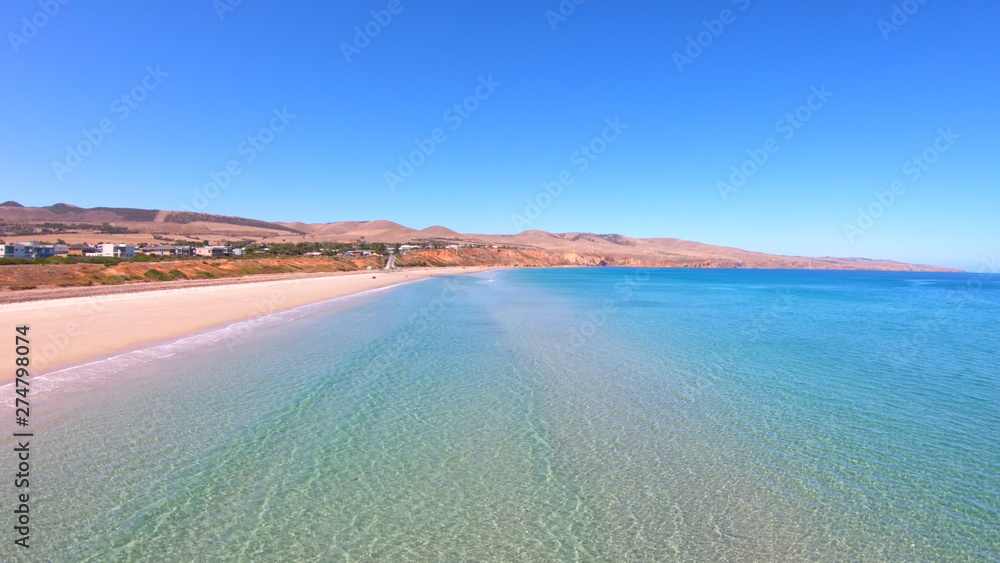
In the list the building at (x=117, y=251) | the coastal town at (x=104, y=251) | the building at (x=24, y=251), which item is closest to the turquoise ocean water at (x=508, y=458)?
the building at (x=24, y=251)

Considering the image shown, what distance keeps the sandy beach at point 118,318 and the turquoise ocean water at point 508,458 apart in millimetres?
1889

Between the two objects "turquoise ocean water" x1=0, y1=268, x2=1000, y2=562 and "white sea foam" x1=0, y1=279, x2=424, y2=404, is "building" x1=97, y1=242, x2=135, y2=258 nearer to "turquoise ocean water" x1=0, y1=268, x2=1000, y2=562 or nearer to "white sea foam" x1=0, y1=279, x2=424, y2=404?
"white sea foam" x1=0, y1=279, x2=424, y2=404

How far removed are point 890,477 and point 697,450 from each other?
2.41m

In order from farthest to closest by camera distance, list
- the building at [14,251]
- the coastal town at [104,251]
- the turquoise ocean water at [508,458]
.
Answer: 1. the coastal town at [104,251]
2. the building at [14,251]
3. the turquoise ocean water at [508,458]

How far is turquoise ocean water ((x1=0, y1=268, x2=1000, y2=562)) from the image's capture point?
16.4 ft

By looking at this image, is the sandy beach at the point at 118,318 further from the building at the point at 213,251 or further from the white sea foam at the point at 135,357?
the building at the point at 213,251

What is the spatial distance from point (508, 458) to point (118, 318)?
1922 cm

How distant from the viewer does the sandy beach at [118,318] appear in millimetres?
13465

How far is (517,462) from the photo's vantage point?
697 centimetres

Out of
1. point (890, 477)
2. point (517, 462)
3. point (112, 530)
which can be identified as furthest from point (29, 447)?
point (890, 477)

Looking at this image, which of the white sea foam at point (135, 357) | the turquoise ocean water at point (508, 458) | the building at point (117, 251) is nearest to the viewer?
the turquoise ocean water at point (508, 458)

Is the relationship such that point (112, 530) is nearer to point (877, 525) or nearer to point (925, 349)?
point (877, 525)

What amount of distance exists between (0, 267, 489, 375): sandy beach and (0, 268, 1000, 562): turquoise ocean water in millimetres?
1889

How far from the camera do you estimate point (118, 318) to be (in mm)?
19047
